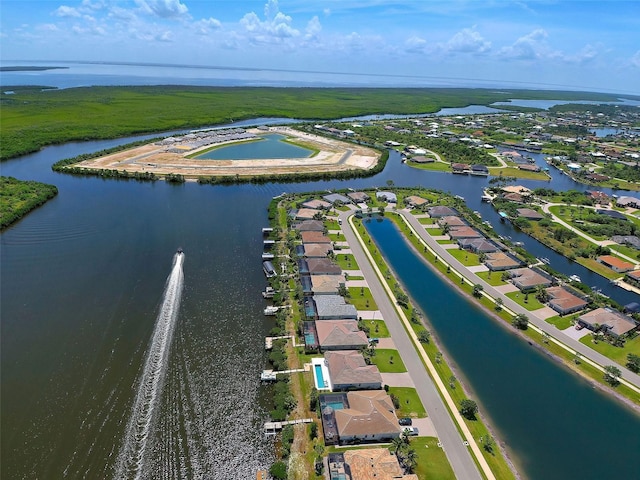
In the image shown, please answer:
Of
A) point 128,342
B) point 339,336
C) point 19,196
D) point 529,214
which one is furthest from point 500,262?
point 19,196

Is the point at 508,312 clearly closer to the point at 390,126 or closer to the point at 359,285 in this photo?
the point at 359,285

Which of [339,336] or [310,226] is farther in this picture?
[310,226]

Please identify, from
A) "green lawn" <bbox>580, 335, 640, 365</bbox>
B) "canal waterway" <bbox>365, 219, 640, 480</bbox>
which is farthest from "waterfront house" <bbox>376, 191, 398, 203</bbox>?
"green lawn" <bbox>580, 335, 640, 365</bbox>

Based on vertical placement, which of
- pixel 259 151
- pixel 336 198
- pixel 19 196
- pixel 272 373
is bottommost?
pixel 272 373

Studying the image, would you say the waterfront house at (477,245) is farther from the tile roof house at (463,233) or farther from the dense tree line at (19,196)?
the dense tree line at (19,196)

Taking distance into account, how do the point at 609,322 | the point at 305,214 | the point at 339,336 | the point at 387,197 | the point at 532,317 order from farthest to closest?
the point at 387,197 < the point at 305,214 < the point at 532,317 < the point at 609,322 < the point at 339,336

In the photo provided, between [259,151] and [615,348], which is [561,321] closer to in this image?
[615,348]
